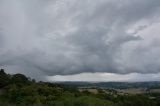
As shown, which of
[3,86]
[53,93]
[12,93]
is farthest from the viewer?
[3,86]

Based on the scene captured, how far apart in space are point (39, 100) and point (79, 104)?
15.7 m

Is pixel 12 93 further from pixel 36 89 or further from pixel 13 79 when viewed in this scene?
pixel 13 79

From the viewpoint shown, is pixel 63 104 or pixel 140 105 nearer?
pixel 63 104

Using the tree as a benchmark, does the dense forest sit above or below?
below

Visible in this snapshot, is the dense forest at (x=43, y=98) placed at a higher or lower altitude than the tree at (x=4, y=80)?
lower

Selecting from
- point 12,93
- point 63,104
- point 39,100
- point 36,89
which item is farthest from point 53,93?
point 63,104

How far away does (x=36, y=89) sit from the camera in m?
117

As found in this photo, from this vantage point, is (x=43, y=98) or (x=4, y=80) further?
(x=4, y=80)

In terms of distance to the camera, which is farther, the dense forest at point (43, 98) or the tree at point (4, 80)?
the tree at point (4, 80)

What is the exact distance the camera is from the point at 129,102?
382ft

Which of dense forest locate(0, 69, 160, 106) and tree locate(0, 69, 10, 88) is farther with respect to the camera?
tree locate(0, 69, 10, 88)

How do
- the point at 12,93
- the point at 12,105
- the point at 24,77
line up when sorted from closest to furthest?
1. the point at 12,105
2. the point at 12,93
3. the point at 24,77

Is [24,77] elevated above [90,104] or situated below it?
above

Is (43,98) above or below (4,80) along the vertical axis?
below
